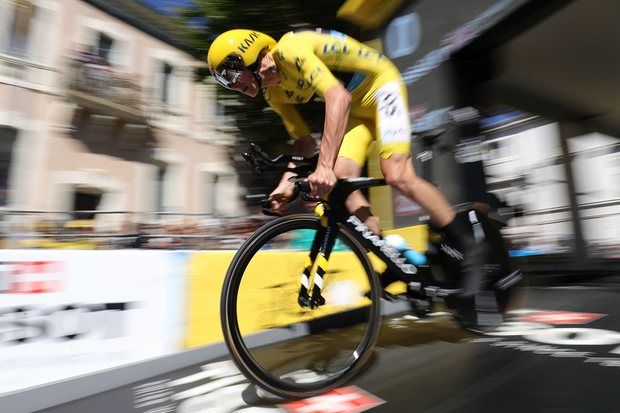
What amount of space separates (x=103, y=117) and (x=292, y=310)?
11.1m

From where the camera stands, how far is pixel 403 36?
20.5 feet

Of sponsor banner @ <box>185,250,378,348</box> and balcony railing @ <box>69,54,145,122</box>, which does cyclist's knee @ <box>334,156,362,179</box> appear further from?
balcony railing @ <box>69,54,145,122</box>

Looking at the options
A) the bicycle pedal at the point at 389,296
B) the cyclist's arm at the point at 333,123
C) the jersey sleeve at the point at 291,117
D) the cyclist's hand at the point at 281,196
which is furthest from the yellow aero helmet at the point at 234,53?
the bicycle pedal at the point at 389,296

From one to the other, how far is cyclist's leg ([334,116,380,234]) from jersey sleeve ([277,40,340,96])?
0.42m

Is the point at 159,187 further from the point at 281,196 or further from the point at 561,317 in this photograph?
the point at 561,317

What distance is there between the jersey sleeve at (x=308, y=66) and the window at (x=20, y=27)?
1098 cm

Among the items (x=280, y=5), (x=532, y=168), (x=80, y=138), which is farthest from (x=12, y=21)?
(x=532, y=168)

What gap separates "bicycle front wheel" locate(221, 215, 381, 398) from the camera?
5.27 feet

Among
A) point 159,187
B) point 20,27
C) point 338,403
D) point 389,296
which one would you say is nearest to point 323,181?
point 389,296

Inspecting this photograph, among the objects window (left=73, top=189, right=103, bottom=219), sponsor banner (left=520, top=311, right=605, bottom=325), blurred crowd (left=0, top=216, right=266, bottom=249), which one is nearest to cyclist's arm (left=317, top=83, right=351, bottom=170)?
sponsor banner (left=520, top=311, right=605, bottom=325)

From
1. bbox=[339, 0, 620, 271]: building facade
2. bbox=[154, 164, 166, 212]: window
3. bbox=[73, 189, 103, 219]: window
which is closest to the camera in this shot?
bbox=[339, 0, 620, 271]: building facade

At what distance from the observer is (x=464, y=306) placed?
1.86 m

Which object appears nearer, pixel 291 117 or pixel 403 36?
pixel 291 117

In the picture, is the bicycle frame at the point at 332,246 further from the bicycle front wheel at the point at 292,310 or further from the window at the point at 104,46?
the window at the point at 104,46
